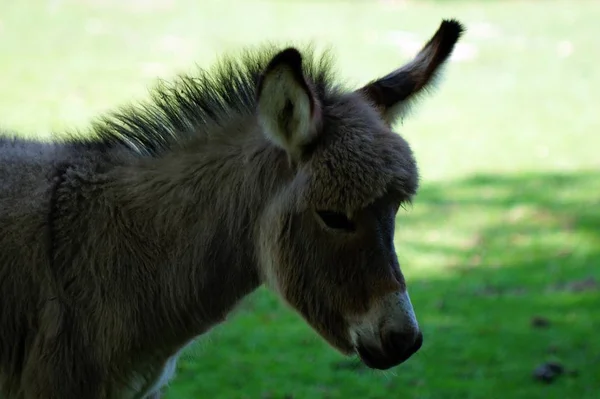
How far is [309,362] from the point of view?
25.4 ft

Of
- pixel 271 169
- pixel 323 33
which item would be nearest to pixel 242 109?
pixel 271 169

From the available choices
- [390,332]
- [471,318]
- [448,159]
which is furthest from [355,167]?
[448,159]

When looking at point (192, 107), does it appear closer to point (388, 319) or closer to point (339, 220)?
point (339, 220)

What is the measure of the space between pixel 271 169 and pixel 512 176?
31.2ft

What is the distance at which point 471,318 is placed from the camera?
8.75 meters

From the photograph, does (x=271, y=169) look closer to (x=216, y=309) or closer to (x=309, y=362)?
(x=216, y=309)

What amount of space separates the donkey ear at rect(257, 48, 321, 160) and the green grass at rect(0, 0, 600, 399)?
0.82m

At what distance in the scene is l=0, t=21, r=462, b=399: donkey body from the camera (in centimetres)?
410

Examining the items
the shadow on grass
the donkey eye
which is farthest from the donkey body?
the shadow on grass

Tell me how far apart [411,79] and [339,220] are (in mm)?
993

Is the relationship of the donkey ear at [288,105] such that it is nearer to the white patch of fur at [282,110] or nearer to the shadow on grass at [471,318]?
the white patch of fur at [282,110]

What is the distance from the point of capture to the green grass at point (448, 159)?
297 inches

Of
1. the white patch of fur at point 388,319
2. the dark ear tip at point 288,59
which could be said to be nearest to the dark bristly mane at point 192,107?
the dark ear tip at point 288,59

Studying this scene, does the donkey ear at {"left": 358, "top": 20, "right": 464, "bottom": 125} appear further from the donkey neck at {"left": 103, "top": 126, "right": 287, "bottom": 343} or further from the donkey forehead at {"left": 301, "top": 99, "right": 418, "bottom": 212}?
the donkey neck at {"left": 103, "top": 126, "right": 287, "bottom": 343}
